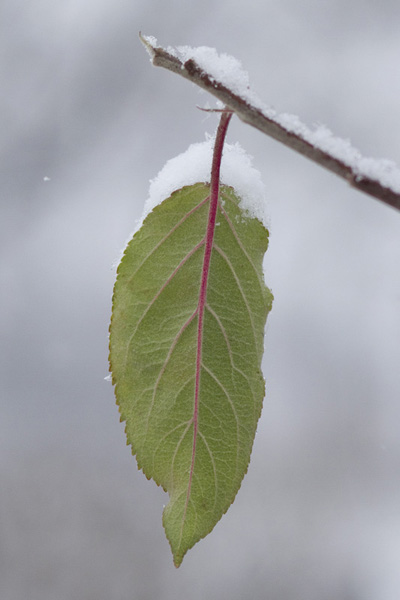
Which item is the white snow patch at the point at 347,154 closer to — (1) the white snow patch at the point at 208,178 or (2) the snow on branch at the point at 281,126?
(2) the snow on branch at the point at 281,126

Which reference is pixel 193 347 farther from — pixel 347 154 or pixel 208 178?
pixel 347 154

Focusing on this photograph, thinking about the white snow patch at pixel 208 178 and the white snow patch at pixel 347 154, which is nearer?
the white snow patch at pixel 347 154

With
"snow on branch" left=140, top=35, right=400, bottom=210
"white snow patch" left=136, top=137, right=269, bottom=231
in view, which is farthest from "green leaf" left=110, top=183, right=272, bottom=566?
"snow on branch" left=140, top=35, right=400, bottom=210

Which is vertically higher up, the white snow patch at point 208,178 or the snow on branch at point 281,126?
the white snow patch at point 208,178

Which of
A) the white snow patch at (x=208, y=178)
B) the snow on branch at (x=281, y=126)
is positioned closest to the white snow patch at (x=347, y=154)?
the snow on branch at (x=281, y=126)

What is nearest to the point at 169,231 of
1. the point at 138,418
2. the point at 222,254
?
the point at 222,254

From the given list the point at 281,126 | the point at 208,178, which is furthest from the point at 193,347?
the point at 281,126
